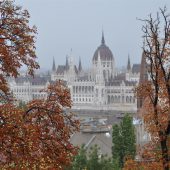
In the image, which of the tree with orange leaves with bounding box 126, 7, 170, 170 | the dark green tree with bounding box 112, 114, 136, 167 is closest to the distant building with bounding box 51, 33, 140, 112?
the dark green tree with bounding box 112, 114, 136, 167

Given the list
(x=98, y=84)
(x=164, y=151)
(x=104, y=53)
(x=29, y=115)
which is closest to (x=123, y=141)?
(x=164, y=151)

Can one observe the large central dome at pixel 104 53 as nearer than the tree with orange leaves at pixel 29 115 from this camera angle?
No

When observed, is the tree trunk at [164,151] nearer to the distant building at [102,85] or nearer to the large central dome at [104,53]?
the distant building at [102,85]

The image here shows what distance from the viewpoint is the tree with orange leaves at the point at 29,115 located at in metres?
6.21

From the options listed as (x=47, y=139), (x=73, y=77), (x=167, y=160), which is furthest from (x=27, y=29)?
(x=73, y=77)

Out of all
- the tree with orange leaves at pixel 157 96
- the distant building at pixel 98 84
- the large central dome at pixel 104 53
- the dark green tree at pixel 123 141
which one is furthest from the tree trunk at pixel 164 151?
the large central dome at pixel 104 53

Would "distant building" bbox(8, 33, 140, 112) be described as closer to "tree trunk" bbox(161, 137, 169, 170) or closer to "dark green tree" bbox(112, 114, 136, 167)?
"dark green tree" bbox(112, 114, 136, 167)

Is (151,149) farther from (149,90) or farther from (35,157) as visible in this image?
(35,157)

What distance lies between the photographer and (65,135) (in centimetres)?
711

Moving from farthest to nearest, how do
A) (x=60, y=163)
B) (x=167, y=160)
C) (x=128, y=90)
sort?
(x=128, y=90)
(x=167, y=160)
(x=60, y=163)

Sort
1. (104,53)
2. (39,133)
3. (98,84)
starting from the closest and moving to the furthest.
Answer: (39,133) < (98,84) < (104,53)

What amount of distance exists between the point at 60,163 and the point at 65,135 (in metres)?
0.46

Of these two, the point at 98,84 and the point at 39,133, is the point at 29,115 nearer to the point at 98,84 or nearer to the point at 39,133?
the point at 39,133

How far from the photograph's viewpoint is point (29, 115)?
7055mm
